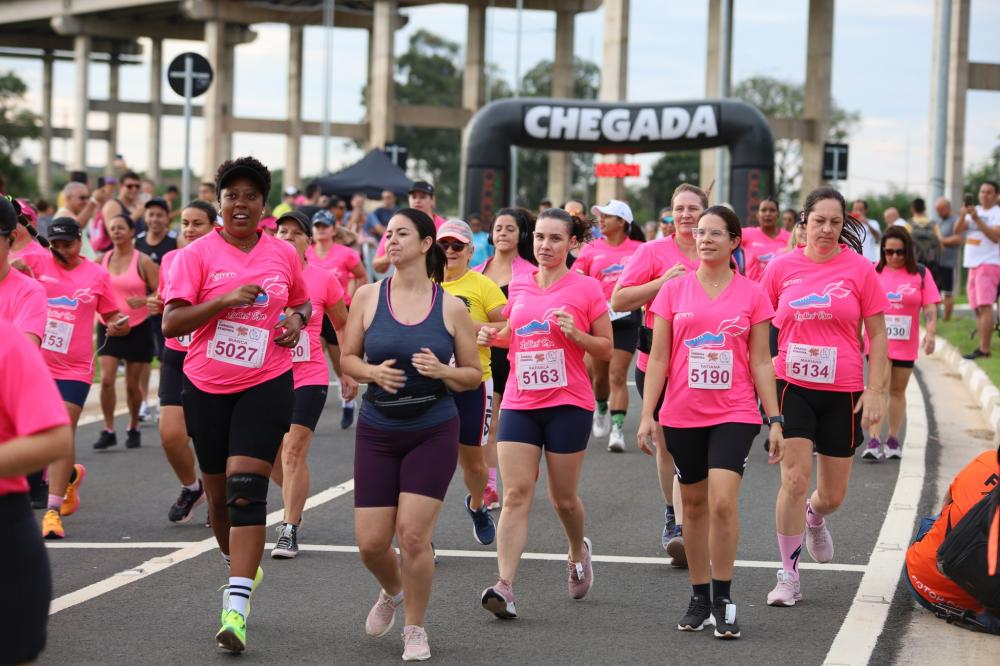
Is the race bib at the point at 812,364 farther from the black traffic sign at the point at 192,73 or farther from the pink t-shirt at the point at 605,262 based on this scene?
the black traffic sign at the point at 192,73

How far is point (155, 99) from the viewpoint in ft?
233

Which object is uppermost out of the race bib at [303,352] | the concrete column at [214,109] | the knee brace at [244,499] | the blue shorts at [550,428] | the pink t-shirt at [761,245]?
the concrete column at [214,109]

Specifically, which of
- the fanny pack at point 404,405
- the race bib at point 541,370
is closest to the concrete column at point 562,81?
the race bib at point 541,370

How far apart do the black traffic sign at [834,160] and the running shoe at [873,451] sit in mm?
16255

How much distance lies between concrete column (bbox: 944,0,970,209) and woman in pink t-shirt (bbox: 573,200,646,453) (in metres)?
29.6

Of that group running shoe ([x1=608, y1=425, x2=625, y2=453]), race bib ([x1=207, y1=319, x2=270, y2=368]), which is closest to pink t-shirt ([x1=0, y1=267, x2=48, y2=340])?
race bib ([x1=207, y1=319, x2=270, y2=368])

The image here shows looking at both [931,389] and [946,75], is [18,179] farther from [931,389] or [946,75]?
[931,389]

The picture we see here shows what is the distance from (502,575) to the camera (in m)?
6.81

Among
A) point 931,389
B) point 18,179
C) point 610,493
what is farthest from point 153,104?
point 610,493

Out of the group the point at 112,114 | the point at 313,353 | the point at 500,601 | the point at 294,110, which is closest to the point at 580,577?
the point at 500,601

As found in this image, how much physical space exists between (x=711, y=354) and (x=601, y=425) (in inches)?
282

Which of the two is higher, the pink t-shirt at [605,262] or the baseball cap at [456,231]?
the baseball cap at [456,231]

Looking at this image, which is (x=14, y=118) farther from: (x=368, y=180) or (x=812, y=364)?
(x=812, y=364)

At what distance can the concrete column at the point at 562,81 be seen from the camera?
4978 centimetres
